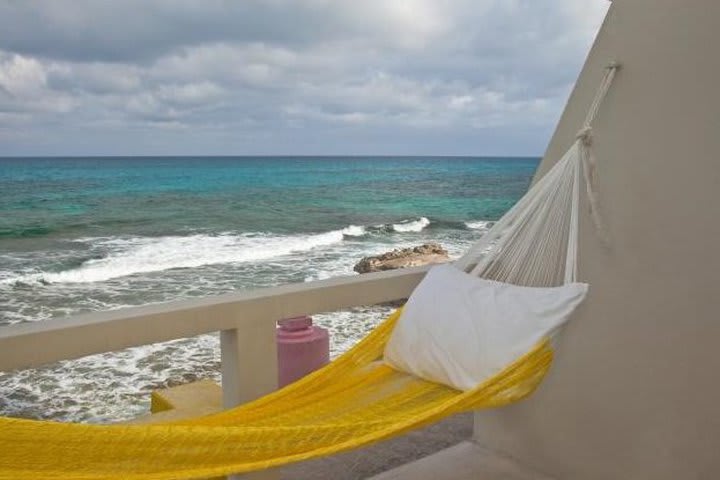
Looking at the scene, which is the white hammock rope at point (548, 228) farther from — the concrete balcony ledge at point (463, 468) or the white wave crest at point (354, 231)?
the white wave crest at point (354, 231)

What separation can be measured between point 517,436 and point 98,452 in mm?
1272

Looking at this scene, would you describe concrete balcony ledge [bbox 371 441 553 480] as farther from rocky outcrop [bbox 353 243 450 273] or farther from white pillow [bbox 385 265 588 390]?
rocky outcrop [bbox 353 243 450 273]

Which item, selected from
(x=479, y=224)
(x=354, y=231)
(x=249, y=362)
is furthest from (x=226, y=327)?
(x=479, y=224)

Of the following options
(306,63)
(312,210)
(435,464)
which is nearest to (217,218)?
(312,210)

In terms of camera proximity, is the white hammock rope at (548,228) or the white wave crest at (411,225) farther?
the white wave crest at (411,225)

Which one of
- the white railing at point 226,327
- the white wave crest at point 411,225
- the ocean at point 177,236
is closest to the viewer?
the white railing at point 226,327

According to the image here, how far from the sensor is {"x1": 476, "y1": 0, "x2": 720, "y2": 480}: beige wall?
1.47 meters

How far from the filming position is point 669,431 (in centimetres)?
158

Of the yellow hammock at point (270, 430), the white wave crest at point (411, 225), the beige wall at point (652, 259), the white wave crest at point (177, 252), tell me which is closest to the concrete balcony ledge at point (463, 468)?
the beige wall at point (652, 259)

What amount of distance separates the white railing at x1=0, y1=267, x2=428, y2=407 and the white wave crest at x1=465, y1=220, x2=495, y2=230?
14782 mm

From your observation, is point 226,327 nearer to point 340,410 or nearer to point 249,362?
point 249,362

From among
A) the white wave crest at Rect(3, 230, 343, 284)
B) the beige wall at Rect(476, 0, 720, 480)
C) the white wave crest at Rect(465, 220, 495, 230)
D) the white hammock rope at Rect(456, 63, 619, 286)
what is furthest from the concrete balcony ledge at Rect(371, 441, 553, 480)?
the white wave crest at Rect(465, 220, 495, 230)

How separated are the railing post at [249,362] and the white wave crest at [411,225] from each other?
14536 mm

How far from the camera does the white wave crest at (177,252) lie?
10.9 metres
